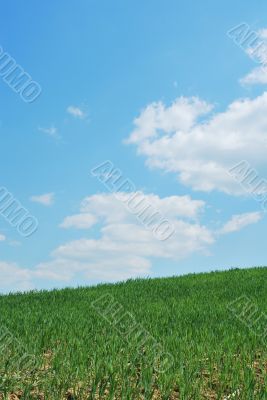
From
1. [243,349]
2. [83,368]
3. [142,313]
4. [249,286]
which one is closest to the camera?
[83,368]

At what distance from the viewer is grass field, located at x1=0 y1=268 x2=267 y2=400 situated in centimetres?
645

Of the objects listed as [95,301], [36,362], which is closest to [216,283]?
[95,301]

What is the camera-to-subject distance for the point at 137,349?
8.29 m

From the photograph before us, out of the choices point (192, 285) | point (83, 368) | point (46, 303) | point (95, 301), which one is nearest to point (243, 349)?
point (83, 368)

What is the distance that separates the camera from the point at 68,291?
19.3 m

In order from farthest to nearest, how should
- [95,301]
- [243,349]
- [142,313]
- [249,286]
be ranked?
1. [249,286]
2. [95,301]
3. [142,313]
4. [243,349]

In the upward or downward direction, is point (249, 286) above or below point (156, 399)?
above

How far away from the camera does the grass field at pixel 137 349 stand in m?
6.45

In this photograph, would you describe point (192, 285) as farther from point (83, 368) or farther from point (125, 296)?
point (83, 368)

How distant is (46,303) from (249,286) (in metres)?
6.95

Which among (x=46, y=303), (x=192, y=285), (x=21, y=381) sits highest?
(x=192, y=285)

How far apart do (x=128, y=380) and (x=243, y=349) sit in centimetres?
286

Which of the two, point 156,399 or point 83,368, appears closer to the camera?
point 156,399

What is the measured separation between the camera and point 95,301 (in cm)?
1588
